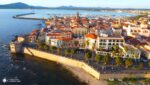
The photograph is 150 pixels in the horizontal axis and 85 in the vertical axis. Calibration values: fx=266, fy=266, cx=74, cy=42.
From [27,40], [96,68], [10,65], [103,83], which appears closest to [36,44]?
[27,40]

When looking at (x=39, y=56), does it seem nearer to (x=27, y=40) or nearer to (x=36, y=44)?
(x=36, y=44)

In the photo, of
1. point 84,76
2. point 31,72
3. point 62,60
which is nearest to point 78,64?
point 62,60

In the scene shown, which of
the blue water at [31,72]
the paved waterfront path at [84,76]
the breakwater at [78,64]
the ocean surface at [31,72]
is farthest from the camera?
the breakwater at [78,64]

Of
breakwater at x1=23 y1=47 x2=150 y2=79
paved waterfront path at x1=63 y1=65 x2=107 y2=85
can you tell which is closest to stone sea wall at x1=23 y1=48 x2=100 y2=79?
breakwater at x1=23 y1=47 x2=150 y2=79

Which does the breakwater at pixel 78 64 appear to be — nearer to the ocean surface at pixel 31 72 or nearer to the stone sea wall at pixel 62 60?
the stone sea wall at pixel 62 60

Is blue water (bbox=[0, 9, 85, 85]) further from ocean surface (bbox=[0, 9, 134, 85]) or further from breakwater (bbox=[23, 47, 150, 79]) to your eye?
breakwater (bbox=[23, 47, 150, 79])

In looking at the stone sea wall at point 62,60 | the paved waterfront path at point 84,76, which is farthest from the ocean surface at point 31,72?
the stone sea wall at point 62,60

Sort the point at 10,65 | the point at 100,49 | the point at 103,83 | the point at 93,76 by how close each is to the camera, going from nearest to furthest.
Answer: the point at 103,83 < the point at 93,76 < the point at 10,65 < the point at 100,49

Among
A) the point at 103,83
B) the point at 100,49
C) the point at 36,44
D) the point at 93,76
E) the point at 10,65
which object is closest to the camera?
the point at 103,83
